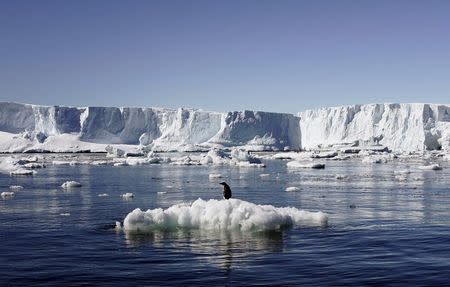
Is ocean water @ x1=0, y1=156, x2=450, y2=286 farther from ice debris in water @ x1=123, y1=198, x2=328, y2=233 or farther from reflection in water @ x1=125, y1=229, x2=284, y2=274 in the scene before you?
ice debris in water @ x1=123, y1=198, x2=328, y2=233

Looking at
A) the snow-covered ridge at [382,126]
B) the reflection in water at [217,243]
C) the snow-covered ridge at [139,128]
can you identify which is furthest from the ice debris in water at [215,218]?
the snow-covered ridge at [139,128]

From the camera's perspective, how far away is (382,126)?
447 ft

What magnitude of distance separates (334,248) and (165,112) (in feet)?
531

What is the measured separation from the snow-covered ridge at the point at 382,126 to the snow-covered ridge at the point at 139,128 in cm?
794

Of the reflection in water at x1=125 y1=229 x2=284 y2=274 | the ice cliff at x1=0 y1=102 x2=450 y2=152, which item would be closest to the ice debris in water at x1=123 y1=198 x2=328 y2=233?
the reflection in water at x1=125 y1=229 x2=284 y2=274

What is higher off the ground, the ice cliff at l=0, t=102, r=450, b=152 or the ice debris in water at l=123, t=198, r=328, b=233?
the ice cliff at l=0, t=102, r=450, b=152

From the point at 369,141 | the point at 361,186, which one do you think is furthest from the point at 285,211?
the point at 369,141

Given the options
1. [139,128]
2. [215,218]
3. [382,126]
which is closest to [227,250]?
→ [215,218]

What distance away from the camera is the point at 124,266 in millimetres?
12797

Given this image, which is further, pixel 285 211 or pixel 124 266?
pixel 285 211

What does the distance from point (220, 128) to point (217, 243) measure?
146091 millimetres

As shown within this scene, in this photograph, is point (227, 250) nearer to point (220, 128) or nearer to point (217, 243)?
point (217, 243)

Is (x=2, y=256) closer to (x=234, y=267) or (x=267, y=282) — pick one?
(x=234, y=267)

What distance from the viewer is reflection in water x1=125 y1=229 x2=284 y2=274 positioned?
13.6 meters
